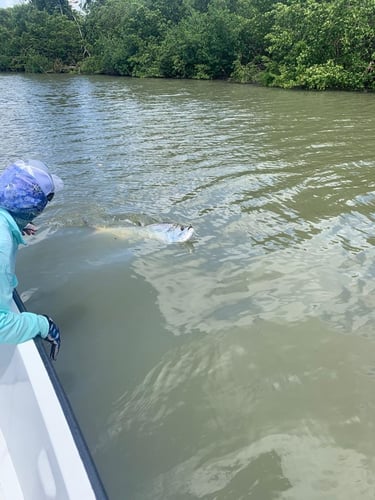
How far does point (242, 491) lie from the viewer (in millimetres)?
2445

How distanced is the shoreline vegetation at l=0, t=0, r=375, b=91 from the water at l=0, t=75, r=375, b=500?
1300cm

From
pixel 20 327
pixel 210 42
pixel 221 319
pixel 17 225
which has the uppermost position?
pixel 210 42

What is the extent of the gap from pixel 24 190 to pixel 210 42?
29.1 m

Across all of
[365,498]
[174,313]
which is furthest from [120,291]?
[365,498]

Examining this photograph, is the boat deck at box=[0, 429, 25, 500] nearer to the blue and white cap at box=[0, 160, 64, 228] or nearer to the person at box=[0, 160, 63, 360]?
the person at box=[0, 160, 63, 360]

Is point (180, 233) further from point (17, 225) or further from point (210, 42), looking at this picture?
point (210, 42)

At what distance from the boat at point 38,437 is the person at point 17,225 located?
117 millimetres

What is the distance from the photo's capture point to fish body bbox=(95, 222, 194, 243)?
541 cm

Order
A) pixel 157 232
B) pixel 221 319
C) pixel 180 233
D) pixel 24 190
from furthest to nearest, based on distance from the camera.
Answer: pixel 157 232 → pixel 180 233 → pixel 221 319 → pixel 24 190

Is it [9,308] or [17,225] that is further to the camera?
[17,225]

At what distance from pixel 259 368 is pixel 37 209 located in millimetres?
2019

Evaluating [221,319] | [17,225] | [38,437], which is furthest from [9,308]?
[221,319]

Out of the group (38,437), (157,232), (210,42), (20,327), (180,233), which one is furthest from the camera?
(210,42)

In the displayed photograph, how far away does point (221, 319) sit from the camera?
3.95m
